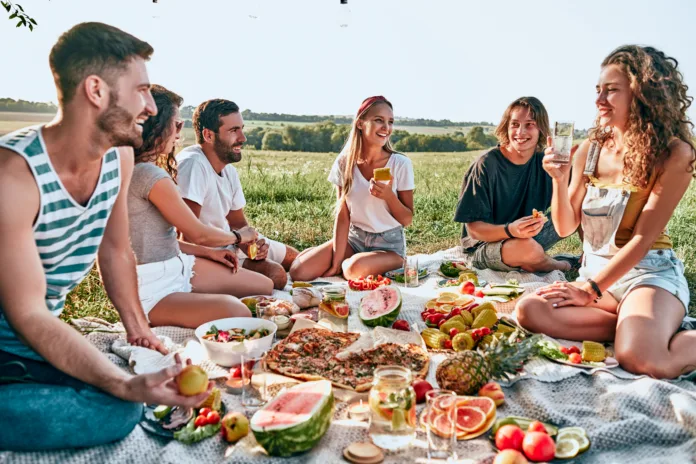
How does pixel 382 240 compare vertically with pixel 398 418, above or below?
above

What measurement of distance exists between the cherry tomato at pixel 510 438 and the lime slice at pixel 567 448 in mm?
214

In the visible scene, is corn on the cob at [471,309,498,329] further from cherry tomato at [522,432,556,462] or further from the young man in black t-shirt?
the young man in black t-shirt

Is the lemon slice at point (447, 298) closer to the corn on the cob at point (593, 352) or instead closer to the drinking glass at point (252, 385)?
the corn on the cob at point (593, 352)

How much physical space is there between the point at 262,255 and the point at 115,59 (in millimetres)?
3654

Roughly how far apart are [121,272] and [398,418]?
198 centimetres

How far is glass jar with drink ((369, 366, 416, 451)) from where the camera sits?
320cm

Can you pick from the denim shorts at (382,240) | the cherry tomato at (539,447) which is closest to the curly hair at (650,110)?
the cherry tomato at (539,447)

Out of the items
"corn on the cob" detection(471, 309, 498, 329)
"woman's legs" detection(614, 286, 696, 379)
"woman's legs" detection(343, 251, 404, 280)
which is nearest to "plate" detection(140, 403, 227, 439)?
"corn on the cob" detection(471, 309, 498, 329)

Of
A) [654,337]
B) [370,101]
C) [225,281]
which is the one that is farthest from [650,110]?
[225,281]

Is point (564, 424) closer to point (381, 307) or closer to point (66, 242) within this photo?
point (381, 307)

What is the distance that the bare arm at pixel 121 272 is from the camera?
12.6 feet

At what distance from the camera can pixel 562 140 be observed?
15.3 ft

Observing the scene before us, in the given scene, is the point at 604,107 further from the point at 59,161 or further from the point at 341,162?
the point at 59,161

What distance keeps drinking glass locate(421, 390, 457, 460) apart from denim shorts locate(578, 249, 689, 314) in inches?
95.3
